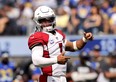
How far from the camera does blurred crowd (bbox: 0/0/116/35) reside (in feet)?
49.1

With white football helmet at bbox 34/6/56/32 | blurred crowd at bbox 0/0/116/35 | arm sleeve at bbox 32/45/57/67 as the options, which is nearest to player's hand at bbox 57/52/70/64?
arm sleeve at bbox 32/45/57/67

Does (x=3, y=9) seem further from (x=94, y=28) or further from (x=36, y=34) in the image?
(x=36, y=34)

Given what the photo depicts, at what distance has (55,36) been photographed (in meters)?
7.29

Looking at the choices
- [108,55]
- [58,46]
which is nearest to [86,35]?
[58,46]

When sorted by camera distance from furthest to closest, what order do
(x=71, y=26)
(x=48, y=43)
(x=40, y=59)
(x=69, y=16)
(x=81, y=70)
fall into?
(x=69, y=16) → (x=71, y=26) → (x=81, y=70) → (x=48, y=43) → (x=40, y=59)

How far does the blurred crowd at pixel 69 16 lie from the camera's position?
15.0 m

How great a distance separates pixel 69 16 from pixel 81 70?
3.75 metres

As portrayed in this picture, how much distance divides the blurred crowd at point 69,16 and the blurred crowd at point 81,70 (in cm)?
118

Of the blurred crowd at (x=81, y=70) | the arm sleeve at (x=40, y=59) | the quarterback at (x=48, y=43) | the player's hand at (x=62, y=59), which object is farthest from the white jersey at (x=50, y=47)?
the blurred crowd at (x=81, y=70)

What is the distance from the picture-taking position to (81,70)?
12.1 metres

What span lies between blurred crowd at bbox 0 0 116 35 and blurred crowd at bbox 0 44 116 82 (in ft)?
3.87

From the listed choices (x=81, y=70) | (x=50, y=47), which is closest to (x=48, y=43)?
(x=50, y=47)

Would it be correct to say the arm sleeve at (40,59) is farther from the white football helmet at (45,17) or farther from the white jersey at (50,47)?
the white football helmet at (45,17)

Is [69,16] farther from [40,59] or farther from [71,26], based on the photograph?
[40,59]
